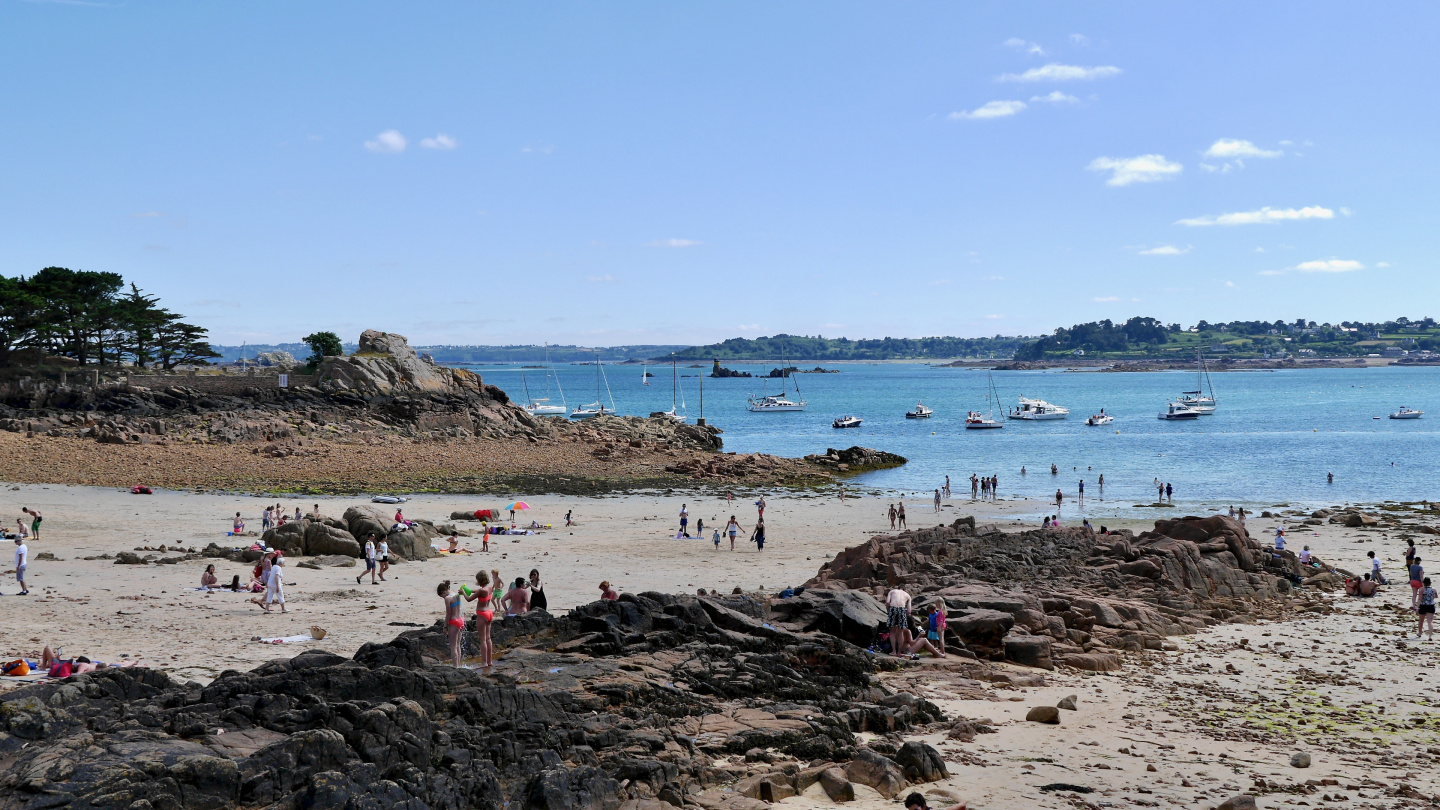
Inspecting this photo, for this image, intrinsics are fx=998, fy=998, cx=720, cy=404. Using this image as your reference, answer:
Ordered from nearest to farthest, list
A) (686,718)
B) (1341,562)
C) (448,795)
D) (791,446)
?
(448,795)
(686,718)
(1341,562)
(791,446)

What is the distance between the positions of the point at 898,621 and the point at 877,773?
684 centimetres

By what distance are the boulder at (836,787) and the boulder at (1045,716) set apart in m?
4.30

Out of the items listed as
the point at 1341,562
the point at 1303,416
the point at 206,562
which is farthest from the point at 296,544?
the point at 1303,416

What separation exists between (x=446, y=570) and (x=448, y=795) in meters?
18.3

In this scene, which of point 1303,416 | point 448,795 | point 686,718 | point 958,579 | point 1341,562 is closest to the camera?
point 448,795

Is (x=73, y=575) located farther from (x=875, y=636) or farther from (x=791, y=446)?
(x=791, y=446)

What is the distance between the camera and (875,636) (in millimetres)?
18516

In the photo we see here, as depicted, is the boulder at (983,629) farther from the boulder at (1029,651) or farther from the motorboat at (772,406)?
the motorboat at (772,406)

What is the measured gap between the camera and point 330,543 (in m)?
27.6

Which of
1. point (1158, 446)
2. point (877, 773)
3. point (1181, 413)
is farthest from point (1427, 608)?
point (1181, 413)

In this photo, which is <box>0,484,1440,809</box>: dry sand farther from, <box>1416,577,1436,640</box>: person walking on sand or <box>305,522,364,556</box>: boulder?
<box>305,522,364,556</box>: boulder

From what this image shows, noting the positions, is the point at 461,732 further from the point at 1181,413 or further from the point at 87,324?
the point at 1181,413

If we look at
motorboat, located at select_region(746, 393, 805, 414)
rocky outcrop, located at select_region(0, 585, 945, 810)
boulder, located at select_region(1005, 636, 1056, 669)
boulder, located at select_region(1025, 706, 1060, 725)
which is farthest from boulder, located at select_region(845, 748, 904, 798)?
motorboat, located at select_region(746, 393, 805, 414)

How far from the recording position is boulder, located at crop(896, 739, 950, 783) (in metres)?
11.7
